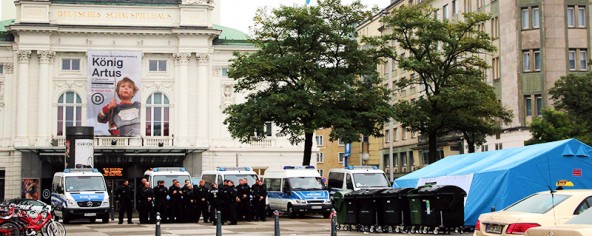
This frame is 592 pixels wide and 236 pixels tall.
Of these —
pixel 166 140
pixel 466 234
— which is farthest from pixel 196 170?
pixel 466 234

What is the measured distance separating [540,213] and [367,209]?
11143 millimetres

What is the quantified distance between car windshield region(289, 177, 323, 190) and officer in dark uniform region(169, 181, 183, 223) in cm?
543

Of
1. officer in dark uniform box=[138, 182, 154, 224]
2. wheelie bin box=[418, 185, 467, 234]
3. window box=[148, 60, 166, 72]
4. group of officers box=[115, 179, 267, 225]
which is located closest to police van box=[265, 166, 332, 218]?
group of officers box=[115, 179, 267, 225]

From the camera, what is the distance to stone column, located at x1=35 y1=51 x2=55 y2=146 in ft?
204

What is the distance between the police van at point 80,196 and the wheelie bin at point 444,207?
631 inches

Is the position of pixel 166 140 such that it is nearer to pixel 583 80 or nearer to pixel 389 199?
pixel 583 80

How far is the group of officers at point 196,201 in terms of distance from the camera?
3269cm

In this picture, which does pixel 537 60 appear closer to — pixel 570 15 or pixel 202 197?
pixel 570 15

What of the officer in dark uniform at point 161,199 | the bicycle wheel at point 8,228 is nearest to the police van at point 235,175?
the officer in dark uniform at point 161,199

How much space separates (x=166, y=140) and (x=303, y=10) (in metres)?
22.8

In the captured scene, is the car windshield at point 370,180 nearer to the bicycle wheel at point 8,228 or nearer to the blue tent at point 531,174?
the blue tent at point 531,174

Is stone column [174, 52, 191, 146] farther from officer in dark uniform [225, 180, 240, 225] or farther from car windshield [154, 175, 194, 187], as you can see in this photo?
officer in dark uniform [225, 180, 240, 225]

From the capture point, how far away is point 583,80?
151ft

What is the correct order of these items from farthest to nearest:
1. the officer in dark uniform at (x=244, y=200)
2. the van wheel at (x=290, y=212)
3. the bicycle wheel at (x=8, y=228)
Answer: the van wheel at (x=290, y=212) < the officer in dark uniform at (x=244, y=200) < the bicycle wheel at (x=8, y=228)
